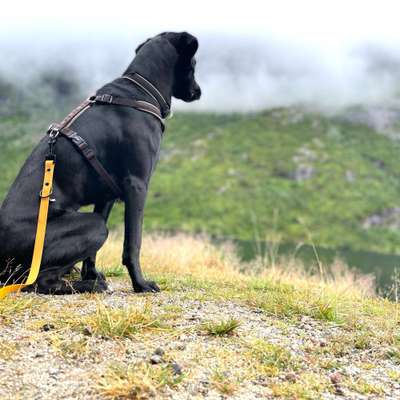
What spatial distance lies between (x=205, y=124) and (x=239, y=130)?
15.5 metres

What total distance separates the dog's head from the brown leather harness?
0.38 meters

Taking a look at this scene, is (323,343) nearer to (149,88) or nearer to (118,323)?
(118,323)

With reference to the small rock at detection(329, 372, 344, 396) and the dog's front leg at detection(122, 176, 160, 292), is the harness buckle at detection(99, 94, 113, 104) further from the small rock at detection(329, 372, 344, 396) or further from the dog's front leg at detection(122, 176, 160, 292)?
the small rock at detection(329, 372, 344, 396)

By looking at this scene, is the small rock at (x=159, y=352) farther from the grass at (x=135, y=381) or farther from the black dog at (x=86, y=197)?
the black dog at (x=86, y=197)

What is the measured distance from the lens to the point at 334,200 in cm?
13450

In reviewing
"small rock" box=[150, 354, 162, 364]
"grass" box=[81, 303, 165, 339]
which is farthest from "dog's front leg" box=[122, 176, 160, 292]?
"small rock" box=[150, 354, 162, 364]

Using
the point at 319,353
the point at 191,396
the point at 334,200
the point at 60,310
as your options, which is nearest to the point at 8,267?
the point at 60,310

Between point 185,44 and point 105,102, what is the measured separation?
124 cm

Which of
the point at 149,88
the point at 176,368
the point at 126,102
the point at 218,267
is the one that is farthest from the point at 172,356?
the point at 218,267

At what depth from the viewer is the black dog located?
15.1 ft

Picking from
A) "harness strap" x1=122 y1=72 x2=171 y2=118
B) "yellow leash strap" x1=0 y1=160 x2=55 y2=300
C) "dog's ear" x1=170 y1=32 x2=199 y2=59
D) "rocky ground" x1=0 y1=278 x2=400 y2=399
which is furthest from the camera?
"dog's ear" x1=170 y1=32 x2=199 y2=59

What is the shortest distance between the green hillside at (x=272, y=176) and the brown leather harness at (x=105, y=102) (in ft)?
304

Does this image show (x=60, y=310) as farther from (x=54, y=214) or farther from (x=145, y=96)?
(x=145, y=96)

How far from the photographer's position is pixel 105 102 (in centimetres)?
513
